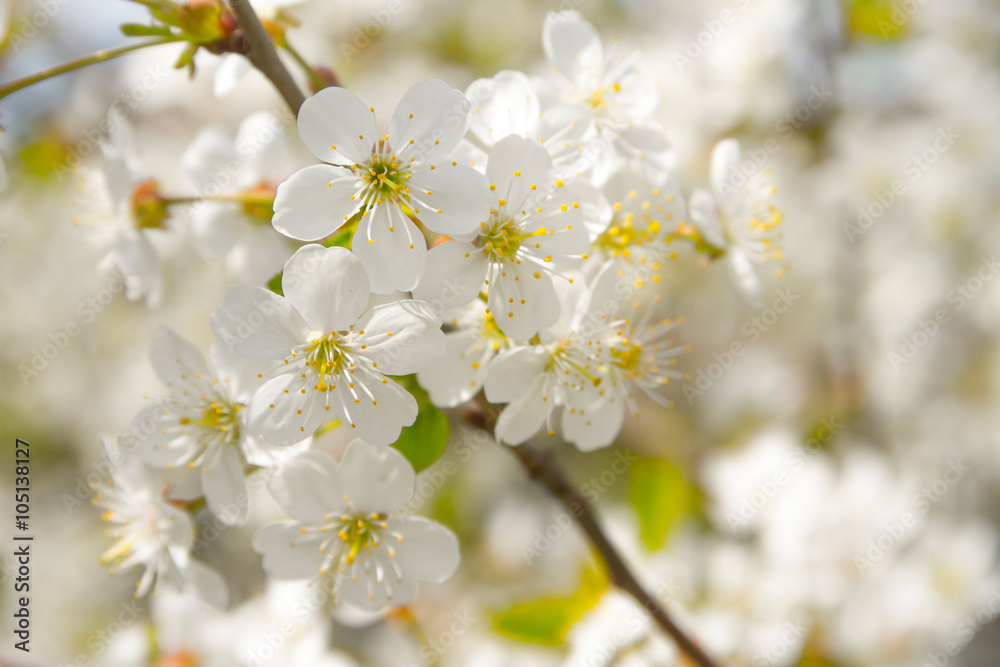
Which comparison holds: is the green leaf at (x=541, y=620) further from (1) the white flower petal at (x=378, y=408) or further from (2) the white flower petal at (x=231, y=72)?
(2) the white flower petal at (x=231, y=72)

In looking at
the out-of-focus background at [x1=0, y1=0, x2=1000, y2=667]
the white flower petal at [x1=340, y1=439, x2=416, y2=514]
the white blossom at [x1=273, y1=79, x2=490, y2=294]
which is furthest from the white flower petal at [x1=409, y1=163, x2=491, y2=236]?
the out-of-focus background at [x1=0, y1=0, x2=1000, y2=667]

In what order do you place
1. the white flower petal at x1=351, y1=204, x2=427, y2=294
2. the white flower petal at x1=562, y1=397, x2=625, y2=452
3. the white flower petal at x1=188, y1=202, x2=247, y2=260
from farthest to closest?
1. the white flower petal at x1=188, y1=202, x2=247, y2=260
2. the white flower petal at x1=562, y1=397, x2=625, y2=452
3. the white flower petal at x1=351, y1=204, x2=427, y2=294

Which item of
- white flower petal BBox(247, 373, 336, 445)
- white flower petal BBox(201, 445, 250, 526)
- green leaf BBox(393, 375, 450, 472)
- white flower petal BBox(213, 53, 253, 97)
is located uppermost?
white flower petal BBox(213, 53, 253, 97)

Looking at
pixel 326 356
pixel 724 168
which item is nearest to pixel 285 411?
pixel 326 356

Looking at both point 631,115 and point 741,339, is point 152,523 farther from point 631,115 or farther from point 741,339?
point 741,339

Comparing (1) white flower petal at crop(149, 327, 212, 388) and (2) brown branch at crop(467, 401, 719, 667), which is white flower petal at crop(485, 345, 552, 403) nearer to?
(2) brown branch at crop(467, 401, 719, 667)
